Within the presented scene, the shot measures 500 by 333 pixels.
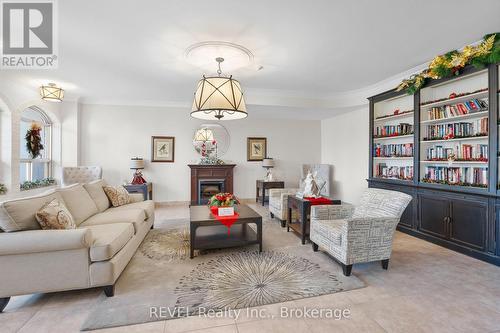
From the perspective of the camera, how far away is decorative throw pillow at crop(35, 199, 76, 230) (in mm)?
2113

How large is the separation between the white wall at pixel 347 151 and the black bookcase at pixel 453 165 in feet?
3.81

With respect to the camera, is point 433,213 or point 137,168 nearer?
point 433,213

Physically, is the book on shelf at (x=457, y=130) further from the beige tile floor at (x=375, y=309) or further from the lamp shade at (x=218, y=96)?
the lamp shade at (x=218, y=96)

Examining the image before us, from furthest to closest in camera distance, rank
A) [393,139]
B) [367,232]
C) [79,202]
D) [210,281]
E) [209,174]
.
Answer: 1. [209,174]
2. [393,139]
3. [79,202]
4. [367,232]
5. [210,281]

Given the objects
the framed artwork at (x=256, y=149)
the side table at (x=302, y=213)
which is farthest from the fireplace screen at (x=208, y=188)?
the side table at (x=302, y=213)

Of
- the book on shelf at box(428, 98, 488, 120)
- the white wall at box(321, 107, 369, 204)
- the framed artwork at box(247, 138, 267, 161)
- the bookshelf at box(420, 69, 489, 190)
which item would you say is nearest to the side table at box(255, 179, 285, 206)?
the framed artwork at box(247, 138, 267, 161)

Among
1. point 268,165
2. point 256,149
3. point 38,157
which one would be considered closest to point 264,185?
point 268,165

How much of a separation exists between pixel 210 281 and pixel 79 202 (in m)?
2.01

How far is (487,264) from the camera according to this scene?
2836 millimetres

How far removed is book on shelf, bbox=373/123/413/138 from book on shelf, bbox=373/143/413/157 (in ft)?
0.79

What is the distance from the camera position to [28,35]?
9.25ft

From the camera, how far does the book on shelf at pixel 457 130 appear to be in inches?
124

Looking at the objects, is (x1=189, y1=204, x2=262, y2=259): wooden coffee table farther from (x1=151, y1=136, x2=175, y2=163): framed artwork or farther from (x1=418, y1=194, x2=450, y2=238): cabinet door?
(x1=151, y1=136, x2=175, y2=163): framed artwork

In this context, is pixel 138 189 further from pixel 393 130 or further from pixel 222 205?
pixel 393 130
